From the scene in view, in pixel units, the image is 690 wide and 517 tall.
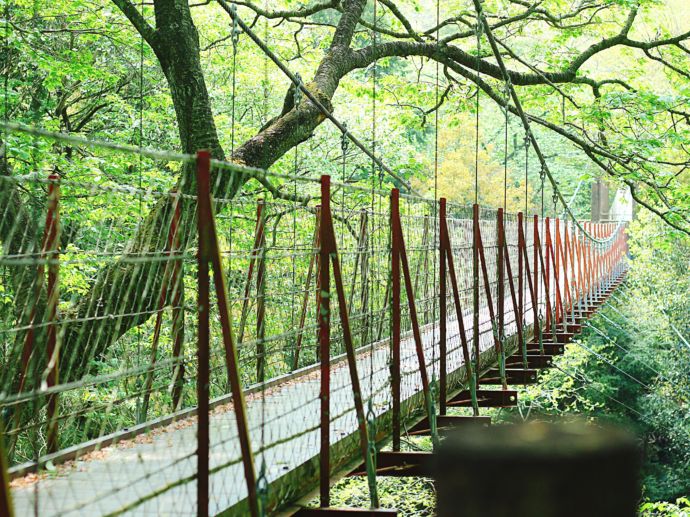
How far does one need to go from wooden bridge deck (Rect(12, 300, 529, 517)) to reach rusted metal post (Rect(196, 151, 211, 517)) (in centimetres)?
5

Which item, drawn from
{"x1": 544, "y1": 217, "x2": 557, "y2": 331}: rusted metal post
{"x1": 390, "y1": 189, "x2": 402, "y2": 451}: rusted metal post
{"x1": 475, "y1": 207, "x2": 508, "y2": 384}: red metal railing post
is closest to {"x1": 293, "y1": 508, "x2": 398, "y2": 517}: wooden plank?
{"x1": 390, "y1": 189, "x2": 402, "y2": 451}: rusted metal post

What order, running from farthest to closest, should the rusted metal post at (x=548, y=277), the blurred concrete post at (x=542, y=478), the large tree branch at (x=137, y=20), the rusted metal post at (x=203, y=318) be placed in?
the rusted metal post at (x=548, y=277), the large tree branch at (x=137, y=20), the rusted metal post at (x=203, y=318), the blurred concrete post at (x=542, y=478)

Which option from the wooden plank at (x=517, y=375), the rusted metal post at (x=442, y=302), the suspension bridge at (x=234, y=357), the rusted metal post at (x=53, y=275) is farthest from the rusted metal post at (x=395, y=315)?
the wooden plank at (x=517, y=375)

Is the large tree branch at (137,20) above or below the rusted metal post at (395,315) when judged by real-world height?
above

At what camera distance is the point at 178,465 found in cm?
248

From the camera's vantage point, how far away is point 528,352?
6.80 meters

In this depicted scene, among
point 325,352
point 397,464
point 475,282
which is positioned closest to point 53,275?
point 325,352

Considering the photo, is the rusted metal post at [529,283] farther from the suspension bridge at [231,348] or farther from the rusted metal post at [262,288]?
the rusted metal post at [262,288]

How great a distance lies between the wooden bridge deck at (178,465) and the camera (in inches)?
84.4

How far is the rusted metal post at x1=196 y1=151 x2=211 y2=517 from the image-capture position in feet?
6.15

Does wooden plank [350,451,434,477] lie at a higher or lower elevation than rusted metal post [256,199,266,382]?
lower

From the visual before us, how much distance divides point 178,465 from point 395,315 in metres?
1.15

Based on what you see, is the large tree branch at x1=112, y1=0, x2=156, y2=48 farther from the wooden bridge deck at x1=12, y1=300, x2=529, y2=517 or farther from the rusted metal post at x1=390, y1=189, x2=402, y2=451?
the rusted metal post at x1=390, y1=189, x2=402, y2=451

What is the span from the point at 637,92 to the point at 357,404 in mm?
5865
